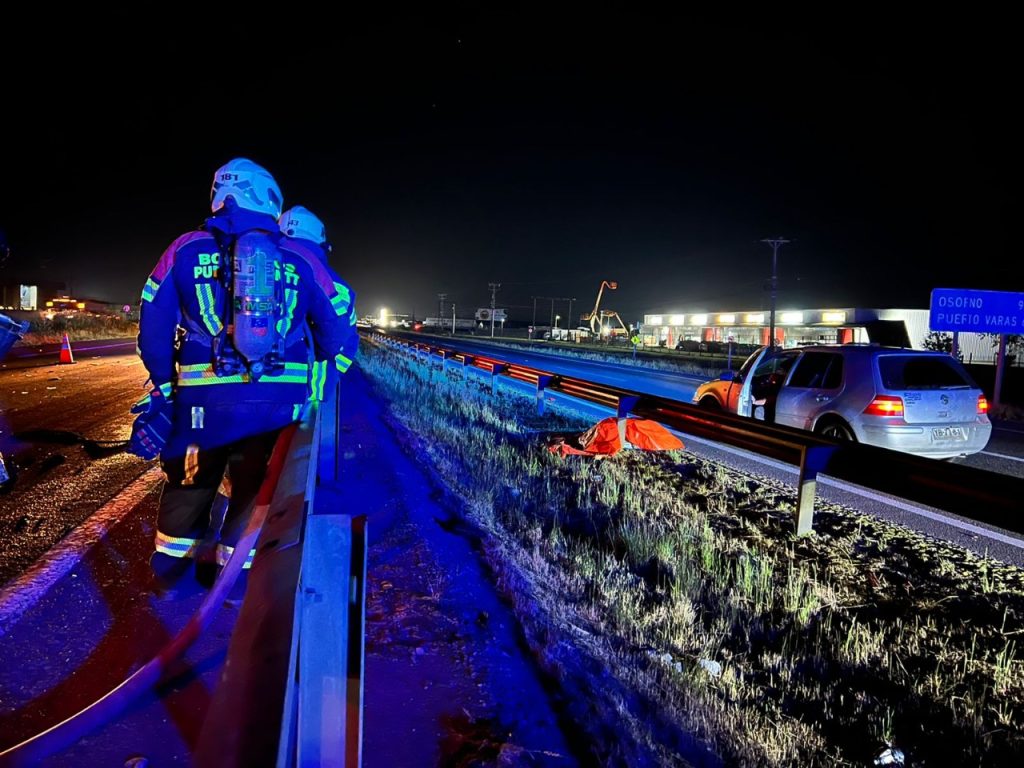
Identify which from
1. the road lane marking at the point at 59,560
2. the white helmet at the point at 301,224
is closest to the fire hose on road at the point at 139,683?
the road lane marking at the point at 59,560

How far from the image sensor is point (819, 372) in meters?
8.50

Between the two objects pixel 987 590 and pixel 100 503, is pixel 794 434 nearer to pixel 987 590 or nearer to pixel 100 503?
pixel 987 590

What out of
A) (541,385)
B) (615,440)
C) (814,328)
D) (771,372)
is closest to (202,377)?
(615,440)

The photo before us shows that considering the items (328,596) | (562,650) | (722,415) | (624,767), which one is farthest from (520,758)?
(722,415)

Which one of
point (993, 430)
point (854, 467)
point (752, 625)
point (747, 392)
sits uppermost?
point (747, 392)

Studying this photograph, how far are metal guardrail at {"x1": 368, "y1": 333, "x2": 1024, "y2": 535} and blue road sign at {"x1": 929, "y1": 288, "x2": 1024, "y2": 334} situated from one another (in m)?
14.6

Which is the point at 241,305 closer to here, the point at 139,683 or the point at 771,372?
the point at 139,683

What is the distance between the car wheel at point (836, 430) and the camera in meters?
7.78

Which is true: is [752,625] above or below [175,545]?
below

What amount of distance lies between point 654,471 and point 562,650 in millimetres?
5310

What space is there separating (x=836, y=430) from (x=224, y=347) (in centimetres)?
732

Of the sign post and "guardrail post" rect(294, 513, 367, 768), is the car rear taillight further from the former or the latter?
the sign post

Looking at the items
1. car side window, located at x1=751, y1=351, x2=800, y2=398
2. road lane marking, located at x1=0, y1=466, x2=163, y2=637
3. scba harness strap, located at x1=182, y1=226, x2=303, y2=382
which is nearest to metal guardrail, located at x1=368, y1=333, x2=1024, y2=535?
car side window, located at x1=751, y1=351, x2=800, y2=398

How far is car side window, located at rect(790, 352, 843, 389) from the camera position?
26.7ft
